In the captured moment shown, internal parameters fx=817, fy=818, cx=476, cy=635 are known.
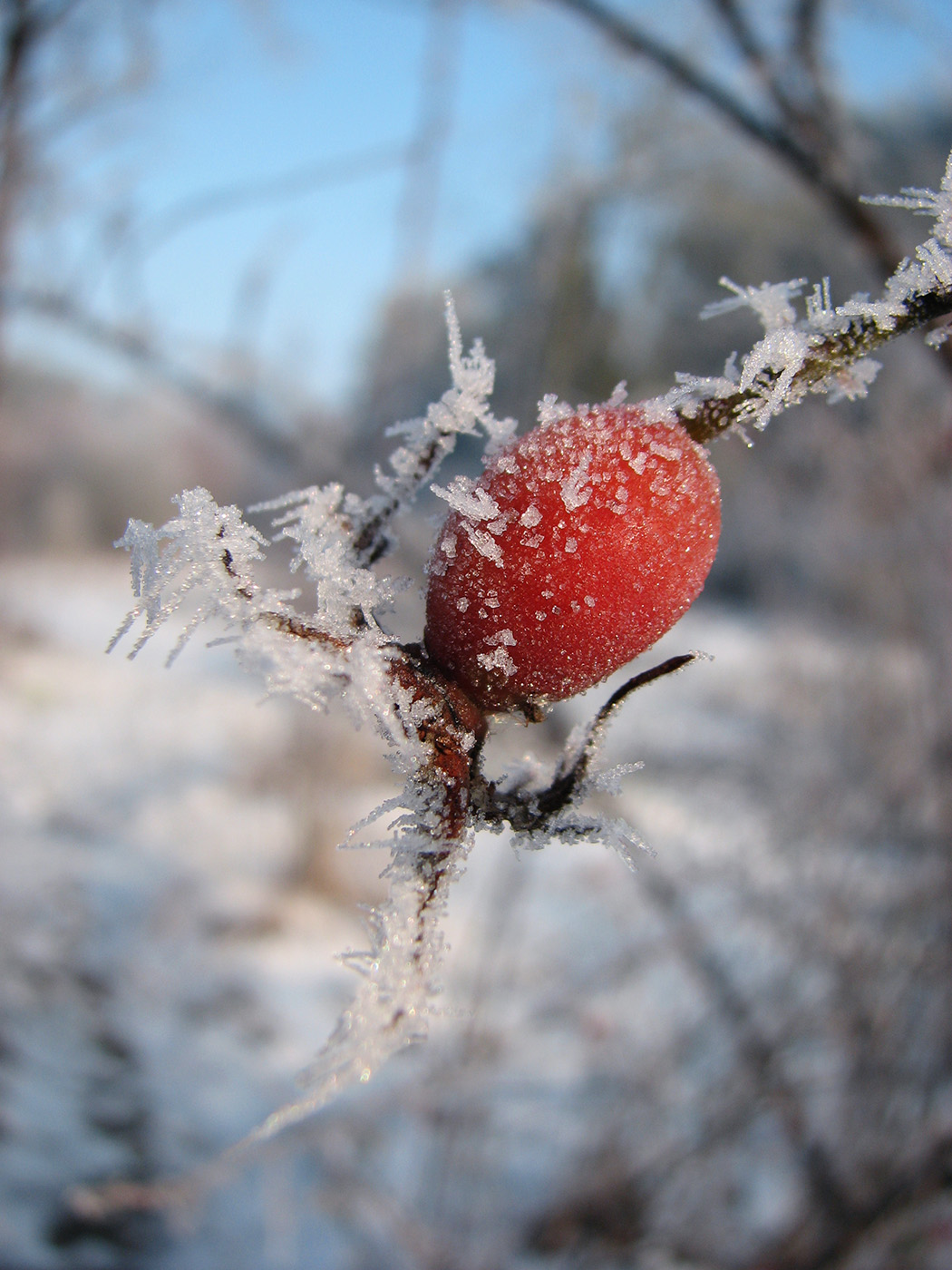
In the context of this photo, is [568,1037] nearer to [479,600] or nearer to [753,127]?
[753,127]

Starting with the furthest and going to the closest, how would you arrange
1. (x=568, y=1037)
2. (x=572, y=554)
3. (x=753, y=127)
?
(x=568, y=1037) < (x=753, y=127) < (x=572, y=554)

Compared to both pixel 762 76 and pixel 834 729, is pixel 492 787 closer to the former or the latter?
pixel 762 76

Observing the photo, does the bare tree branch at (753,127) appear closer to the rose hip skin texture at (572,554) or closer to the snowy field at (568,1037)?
the rose hip skin texture at (572,554)

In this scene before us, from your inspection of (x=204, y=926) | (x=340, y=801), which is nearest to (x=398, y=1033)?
(x=204, y=926)

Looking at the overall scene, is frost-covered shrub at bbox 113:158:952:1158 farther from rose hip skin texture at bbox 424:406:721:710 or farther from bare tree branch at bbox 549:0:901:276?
bare tree branch at bbox 549:0:901:276

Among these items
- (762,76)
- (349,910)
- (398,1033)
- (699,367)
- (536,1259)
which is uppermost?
(699,367)

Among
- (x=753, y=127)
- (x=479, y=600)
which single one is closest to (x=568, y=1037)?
(x=753, y=127)

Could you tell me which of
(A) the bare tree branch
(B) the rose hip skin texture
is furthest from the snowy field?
(B) the rose hip skin texture
